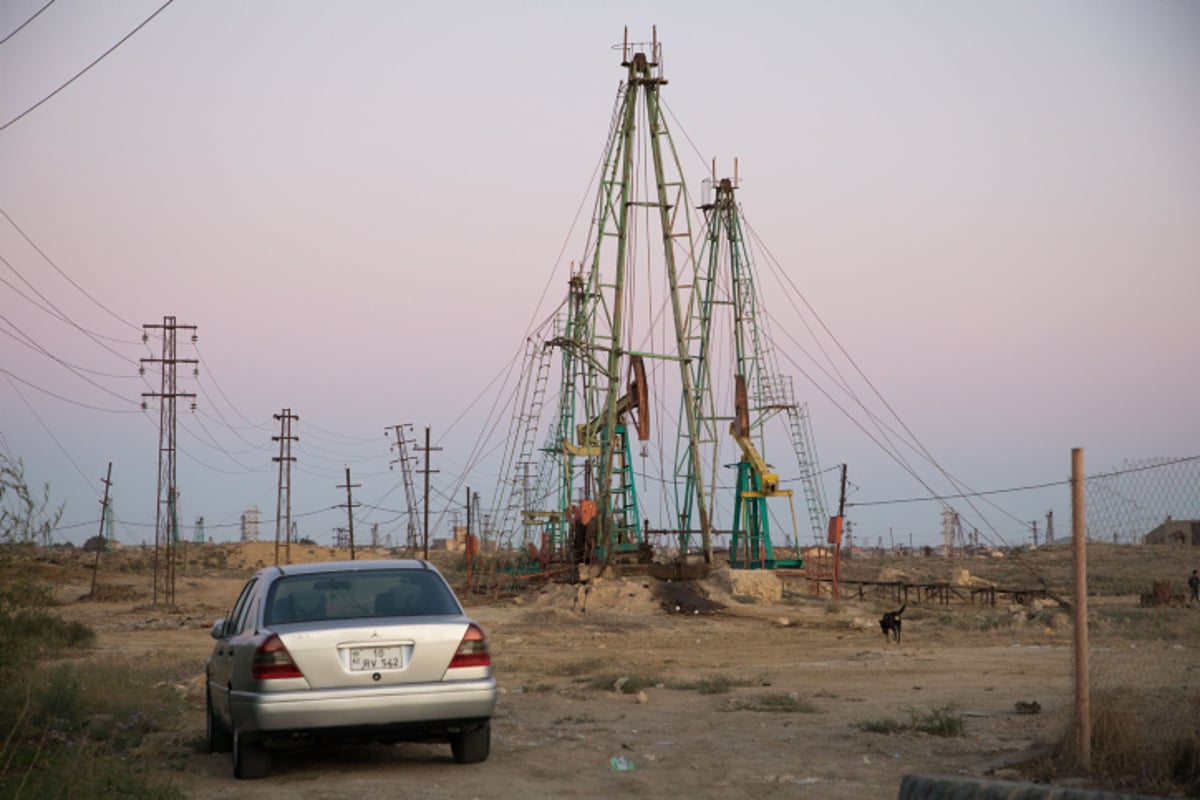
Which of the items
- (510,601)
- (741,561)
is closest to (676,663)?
(510,601)

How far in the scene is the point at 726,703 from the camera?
48.2 feet

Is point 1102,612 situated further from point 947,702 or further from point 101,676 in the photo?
point 101,676

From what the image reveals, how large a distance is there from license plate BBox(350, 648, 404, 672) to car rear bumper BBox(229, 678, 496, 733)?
16cm

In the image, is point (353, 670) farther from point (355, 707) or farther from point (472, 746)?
point (472, 746)

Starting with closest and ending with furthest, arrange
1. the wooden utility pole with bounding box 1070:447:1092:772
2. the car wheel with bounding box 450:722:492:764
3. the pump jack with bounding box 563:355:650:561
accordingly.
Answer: the wooden utility pole with bounding box 1070:447:1092:772, the car wheel with bounding box 450:722:492:764, the pump jack with bounding box 563:355:650:561

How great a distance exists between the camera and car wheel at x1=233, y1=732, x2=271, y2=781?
981 cm

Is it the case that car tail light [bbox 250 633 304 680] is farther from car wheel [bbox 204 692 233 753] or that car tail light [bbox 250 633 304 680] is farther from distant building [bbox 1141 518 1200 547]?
distant building [bbox 1141 518 1200 547]

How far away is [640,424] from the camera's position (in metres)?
44.7

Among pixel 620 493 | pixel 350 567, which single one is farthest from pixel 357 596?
pixel 620 493

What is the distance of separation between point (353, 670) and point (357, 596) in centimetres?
94

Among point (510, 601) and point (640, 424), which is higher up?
point (640, 424)

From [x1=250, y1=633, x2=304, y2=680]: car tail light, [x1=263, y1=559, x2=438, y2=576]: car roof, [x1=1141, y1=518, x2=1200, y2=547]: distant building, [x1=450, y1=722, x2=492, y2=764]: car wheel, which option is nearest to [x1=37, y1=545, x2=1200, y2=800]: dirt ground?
[x1=450, y1=722, x2=492, y2=764]: car wheel

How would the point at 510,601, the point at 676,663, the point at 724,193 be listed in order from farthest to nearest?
the point at 724,193
the point at 510,601
the point at 676,663

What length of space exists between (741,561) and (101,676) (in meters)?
32.4
